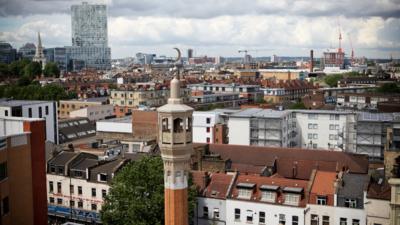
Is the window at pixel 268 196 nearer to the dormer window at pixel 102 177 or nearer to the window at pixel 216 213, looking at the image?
the window at pixel 216 213

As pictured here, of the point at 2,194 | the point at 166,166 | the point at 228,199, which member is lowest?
the point at 228,199

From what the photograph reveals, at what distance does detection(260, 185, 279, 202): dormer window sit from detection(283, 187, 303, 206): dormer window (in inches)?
28.8

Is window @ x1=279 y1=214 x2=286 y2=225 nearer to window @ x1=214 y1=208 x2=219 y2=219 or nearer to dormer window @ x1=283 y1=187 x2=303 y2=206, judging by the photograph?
dormer window @ x1=283 y1=187 x2=303 y2=206

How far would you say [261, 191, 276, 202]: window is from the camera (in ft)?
109

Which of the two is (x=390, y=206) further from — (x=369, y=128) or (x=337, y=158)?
(x=369, y=128)

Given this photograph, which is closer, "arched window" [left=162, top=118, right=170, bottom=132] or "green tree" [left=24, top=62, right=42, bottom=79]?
"arched window" [left=162, top=118, right=170, bottom=132]

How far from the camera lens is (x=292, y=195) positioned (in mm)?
32844

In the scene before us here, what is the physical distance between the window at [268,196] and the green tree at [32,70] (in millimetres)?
132306

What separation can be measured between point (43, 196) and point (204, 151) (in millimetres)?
16666

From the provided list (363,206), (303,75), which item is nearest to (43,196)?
(363,206)

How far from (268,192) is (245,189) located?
1637 mm

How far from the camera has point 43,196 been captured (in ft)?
96.1

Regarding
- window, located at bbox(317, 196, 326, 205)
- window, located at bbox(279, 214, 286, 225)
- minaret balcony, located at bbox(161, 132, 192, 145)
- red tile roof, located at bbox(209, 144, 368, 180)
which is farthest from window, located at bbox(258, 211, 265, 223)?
minaret balcony, located at bbox(161, 132, 192, 145)

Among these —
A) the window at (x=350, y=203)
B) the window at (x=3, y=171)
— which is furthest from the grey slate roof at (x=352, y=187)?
the window at (x=3, y=171)
